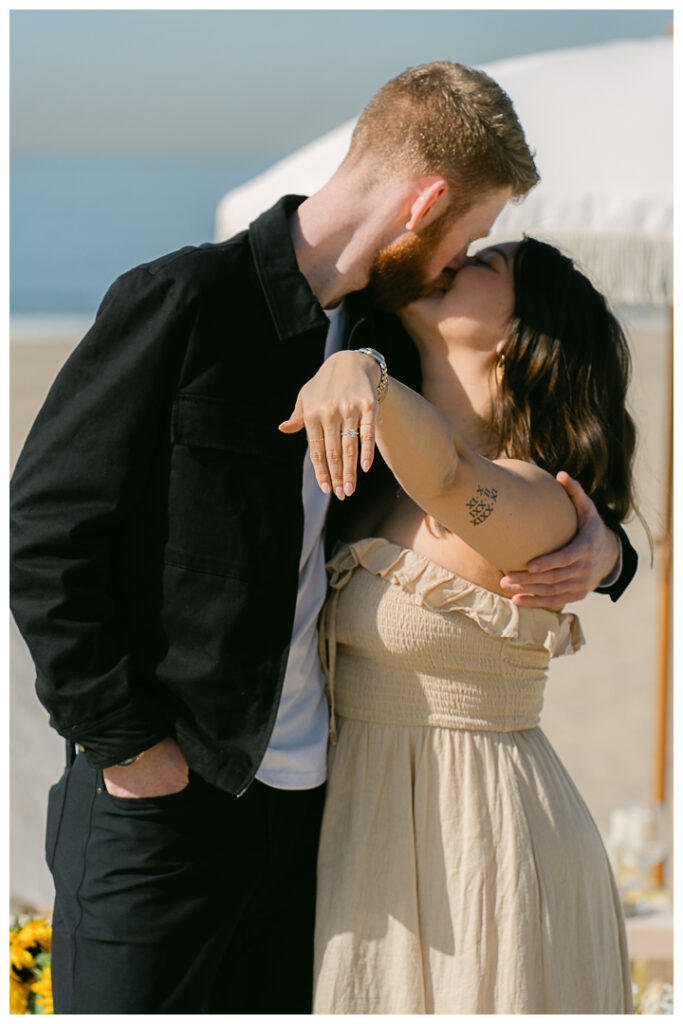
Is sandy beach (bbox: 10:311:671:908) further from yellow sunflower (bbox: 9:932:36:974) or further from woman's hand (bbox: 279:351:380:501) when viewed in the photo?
woman's hand (bbox: 279:351:380:501)

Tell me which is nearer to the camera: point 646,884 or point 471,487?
point 471,487

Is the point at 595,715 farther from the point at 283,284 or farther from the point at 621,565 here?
the point at 283,284

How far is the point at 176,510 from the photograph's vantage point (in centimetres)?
193

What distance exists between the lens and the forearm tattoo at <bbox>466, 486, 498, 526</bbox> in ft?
6.11

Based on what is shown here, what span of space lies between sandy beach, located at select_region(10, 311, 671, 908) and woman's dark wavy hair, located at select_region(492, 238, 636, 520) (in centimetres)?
37

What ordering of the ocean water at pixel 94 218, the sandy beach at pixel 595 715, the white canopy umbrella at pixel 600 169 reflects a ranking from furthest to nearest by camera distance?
the ocean water at pixel 94 218
the white canopy umbrella at pixel 600 169
the sandy beach at pixel 595 715

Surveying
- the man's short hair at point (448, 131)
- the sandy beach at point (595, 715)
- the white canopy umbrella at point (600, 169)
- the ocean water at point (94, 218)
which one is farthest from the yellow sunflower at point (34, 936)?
the ocean water at point (94, 218)

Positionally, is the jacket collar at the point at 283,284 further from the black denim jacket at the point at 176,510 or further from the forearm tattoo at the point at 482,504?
the forearm tattoo at the point at 482,504

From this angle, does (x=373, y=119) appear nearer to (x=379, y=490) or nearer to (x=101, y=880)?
(x=379, y=490)

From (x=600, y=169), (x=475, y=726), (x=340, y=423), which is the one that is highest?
(x=600, y=169)

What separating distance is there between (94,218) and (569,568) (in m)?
60.9

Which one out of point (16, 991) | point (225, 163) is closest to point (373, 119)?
point (16, 991)

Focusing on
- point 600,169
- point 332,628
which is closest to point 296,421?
point 332,628

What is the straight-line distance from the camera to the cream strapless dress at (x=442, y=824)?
6.67 feet
